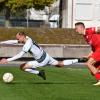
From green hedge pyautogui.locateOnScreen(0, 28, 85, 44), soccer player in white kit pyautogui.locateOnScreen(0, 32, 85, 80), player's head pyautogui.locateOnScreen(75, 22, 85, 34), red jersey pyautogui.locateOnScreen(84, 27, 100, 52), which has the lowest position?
green hedge pyautogui.locateOnScreen(0, 28, 85, 44)

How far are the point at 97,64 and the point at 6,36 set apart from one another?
812 inches

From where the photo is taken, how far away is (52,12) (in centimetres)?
7769

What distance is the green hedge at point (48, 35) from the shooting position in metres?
35.6

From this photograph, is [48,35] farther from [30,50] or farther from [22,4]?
[30,50]

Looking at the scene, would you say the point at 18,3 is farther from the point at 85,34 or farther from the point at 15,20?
the point at 85,34

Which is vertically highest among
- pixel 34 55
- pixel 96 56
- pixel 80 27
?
pixel 80 27

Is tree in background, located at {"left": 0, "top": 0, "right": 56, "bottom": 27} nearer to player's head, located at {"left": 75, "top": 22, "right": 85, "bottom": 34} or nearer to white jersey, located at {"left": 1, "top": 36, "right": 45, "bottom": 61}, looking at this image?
Result: white jersey, located at {"left": 1, "top": 36, "right": 45, "bottom": 61}

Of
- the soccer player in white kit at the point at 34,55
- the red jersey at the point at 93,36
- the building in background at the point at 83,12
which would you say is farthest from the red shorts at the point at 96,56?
the building in background at the point at 83,12

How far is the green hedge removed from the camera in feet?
117

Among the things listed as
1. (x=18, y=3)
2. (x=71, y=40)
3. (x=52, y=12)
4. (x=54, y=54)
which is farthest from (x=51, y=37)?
(x=52, y=12)

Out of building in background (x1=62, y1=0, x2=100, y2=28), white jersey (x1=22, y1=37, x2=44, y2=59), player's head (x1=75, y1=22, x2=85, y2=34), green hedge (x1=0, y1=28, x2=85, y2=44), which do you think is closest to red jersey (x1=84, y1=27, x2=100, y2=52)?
player's head (x1=75, y1=22, x2=85, y2=34)

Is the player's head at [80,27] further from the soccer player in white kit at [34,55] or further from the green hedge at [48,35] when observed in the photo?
the green hedge at [48,35]

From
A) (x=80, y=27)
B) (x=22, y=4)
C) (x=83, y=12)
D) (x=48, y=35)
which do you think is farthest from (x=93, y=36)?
A: (x=22, y=4)

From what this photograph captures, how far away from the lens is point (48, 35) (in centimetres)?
3600
